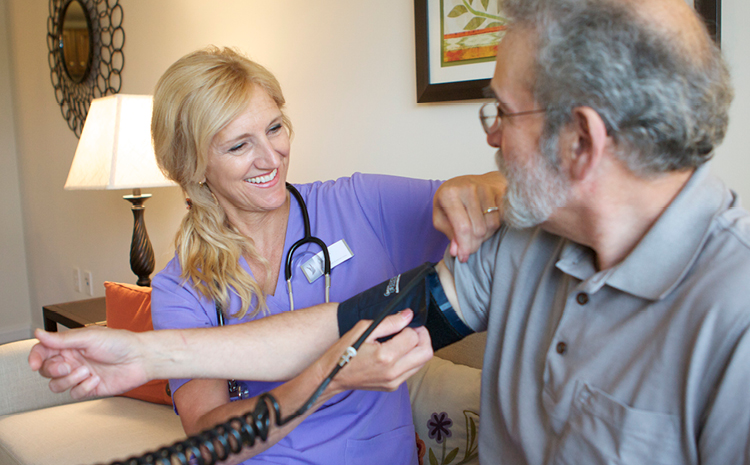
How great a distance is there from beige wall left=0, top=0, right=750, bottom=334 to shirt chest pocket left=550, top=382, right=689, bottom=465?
0.81 meters

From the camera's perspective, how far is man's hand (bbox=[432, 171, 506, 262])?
988mm

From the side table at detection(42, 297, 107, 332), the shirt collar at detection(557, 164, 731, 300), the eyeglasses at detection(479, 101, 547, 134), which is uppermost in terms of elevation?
the eyeglasses at detection(479, 101, 547, 134)

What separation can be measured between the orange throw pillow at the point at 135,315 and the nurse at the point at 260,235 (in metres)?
0.80

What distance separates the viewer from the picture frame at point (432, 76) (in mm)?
1628

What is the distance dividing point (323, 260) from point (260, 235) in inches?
7.5

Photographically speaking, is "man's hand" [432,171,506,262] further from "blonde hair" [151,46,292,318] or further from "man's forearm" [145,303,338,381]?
"blonde hair" [151,46,292,318]

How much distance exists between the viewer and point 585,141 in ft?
2.40

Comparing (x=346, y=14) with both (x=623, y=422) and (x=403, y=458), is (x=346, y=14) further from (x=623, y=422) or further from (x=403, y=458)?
(x=623, y=422)

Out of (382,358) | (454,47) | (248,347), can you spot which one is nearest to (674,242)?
(382,358)

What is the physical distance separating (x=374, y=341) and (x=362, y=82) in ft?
4.26

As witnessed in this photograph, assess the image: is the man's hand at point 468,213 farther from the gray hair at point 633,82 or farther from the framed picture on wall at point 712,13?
the framed picture on wall at point 712,13

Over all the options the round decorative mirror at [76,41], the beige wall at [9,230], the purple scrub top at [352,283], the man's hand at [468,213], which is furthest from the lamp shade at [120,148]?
the beige wall at [9,230]

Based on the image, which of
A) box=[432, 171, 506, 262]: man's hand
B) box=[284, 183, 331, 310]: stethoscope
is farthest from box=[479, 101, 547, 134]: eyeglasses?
box=[284, 183, 331, 310]: stethoscope

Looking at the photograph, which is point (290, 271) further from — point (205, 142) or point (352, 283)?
point (205, 142)
